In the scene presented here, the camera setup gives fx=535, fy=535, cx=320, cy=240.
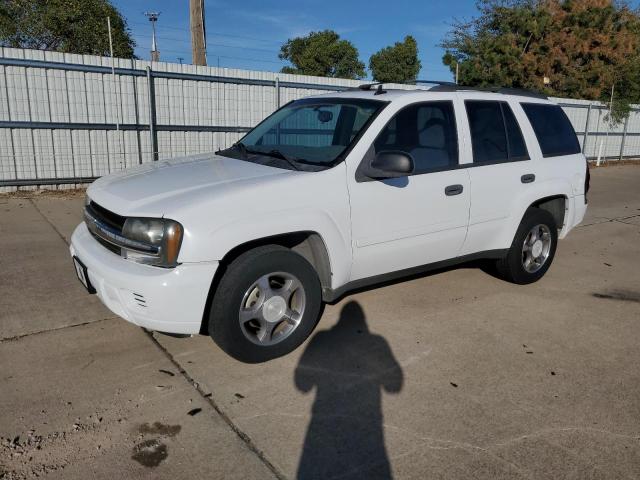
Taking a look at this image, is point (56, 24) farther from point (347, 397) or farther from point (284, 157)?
point (347, 397)

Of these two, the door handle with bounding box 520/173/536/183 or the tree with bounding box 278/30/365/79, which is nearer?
the door handle with bounding box 520/173/536/183

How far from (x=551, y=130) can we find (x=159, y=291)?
4.06m

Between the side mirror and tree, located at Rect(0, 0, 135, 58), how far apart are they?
25364mm

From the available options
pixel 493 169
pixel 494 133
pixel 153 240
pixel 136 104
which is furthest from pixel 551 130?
pixel 136 104

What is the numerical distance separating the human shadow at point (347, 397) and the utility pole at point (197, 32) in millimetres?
9217

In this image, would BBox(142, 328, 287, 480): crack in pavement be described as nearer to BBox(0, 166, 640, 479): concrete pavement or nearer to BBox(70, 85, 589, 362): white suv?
BBox(0, 166, 640, 479): concrete pavement

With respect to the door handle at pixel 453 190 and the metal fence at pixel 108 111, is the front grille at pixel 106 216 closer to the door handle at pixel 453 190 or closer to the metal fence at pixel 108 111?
the door handle at pixel 453 190

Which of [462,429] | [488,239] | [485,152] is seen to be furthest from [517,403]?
[485,152]

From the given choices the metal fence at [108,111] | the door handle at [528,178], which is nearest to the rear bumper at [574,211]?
the door handle at [528,178]

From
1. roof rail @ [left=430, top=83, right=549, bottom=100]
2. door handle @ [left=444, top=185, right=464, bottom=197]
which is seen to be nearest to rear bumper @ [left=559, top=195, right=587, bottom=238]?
roof rail @ [left=430, top=83, right=549, bottom=100]

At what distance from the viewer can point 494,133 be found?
15.2 ft

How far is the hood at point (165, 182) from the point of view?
3.25 metres

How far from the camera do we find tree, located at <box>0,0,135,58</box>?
23984mm

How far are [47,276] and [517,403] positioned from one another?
14.1 feet
